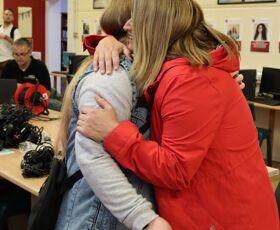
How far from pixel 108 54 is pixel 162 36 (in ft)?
0.52

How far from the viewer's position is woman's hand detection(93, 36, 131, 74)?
1.26 metres

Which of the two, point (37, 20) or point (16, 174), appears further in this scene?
point (37, 20)

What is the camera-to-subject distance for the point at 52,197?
133 centimetres

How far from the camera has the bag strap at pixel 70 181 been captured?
1313 millimetres

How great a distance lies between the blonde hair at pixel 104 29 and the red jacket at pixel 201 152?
222 mm

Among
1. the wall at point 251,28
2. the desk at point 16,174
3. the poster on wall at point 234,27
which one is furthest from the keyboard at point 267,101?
the desk at point 16,174

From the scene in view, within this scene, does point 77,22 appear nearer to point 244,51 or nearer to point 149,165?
point 244,51

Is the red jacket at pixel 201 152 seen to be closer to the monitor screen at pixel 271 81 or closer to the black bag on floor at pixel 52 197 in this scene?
the black bag on floor at pixel 52 197

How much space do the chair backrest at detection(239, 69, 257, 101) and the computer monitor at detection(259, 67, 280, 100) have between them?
0.43 feet

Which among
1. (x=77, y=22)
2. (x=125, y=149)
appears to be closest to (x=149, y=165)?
(x=125, y=149)

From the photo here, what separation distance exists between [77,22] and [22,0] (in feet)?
5.76

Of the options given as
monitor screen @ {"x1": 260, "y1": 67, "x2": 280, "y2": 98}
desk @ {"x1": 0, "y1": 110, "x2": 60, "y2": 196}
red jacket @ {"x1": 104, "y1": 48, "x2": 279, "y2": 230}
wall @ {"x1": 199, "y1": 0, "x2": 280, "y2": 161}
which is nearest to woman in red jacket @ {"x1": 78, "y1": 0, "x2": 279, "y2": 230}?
red jacket @ {"x1": 104, "y1": 48, "x2": 279, "y2": 230}

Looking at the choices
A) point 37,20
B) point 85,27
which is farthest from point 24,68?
point 37,20

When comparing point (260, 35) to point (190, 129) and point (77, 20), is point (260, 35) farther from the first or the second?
point (190, 129)
